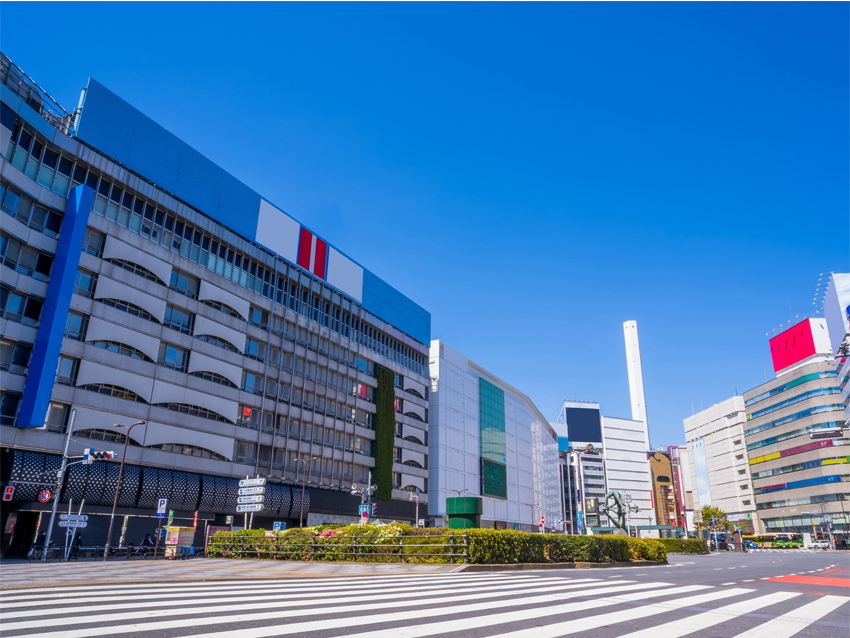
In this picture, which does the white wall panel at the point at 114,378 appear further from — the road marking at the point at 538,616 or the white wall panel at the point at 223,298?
the road marking at the point at 538,616

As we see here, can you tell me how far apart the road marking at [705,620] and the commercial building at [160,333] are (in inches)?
1446

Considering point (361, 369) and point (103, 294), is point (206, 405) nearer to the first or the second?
point (103, 294)

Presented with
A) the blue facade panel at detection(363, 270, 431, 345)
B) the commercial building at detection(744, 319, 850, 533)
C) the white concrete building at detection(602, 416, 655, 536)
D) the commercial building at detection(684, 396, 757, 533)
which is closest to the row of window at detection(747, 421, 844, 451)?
the commercial building at detection(744, 319, 850, 533)

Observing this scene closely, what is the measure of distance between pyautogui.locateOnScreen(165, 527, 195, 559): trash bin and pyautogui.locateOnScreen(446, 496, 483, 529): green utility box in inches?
646

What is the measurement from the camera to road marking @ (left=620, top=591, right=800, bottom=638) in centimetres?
754

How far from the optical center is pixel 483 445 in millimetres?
88812

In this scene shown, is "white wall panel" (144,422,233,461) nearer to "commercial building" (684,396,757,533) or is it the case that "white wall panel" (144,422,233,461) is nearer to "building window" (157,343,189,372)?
"building window" (157,343,189,372)

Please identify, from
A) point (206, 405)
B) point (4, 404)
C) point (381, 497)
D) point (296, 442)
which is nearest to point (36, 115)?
point (4, 404)

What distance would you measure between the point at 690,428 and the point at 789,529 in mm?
54116

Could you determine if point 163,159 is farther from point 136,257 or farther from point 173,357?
point 173,357

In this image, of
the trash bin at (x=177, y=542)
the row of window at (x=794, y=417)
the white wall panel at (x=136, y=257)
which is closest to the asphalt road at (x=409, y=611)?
the trash bin at (x=177, y=542)

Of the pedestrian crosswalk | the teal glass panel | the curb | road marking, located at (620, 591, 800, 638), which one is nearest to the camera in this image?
the pedestrian crosswalk

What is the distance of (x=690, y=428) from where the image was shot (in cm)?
16638

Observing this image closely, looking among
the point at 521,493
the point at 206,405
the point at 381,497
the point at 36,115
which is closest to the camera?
the point at 36,115
